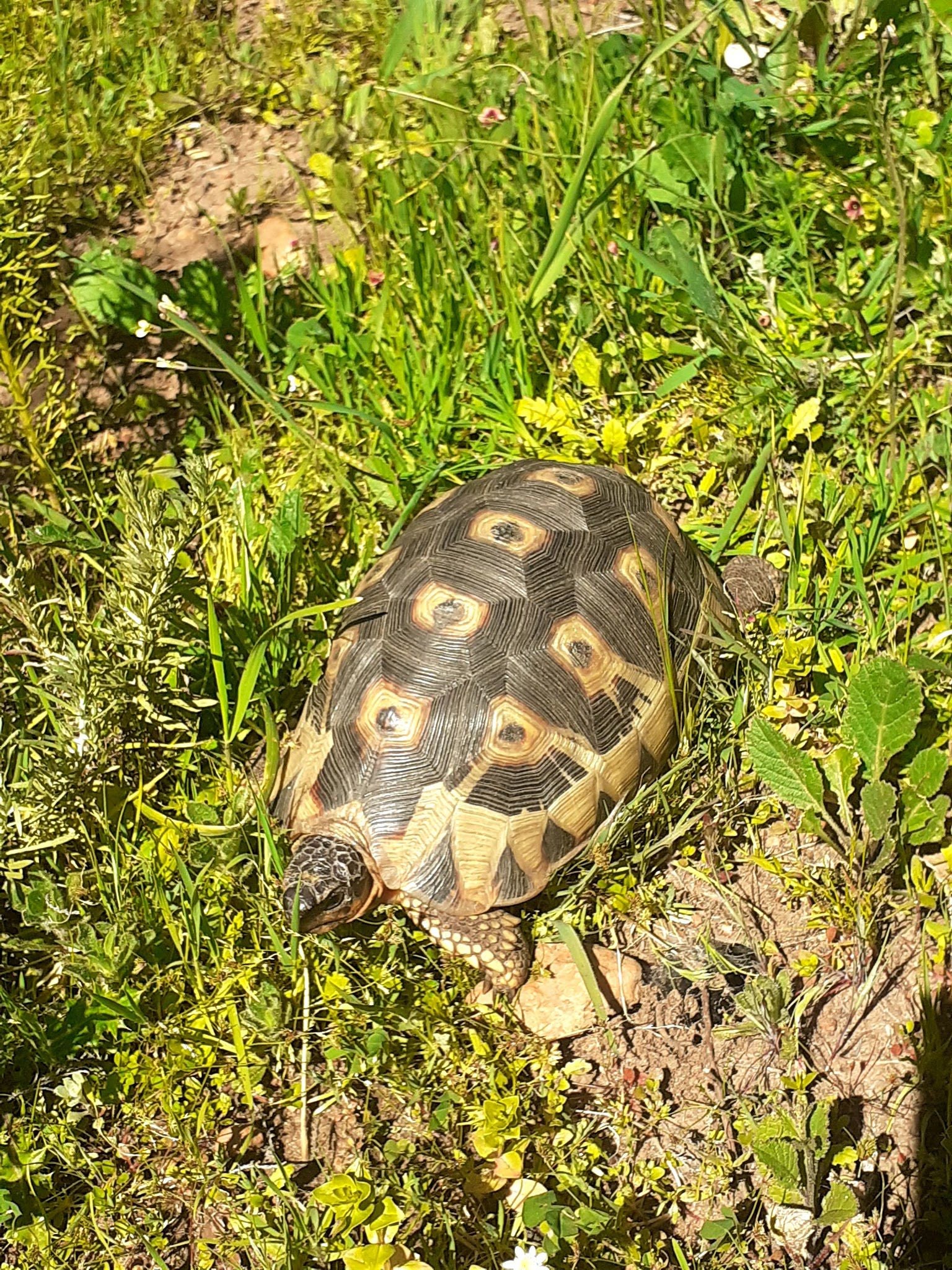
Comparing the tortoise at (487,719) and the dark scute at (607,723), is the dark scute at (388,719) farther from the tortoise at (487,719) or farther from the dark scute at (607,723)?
the dark scute at (607,723)

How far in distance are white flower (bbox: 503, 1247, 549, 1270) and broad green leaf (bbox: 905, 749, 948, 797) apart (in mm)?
1411

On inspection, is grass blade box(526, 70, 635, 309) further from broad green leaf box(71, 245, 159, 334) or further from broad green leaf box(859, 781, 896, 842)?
broad green leaf box(859, 781, 896, 842)

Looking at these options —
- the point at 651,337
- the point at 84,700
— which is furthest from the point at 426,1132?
the point at 651,337

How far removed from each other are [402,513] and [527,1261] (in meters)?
2.13

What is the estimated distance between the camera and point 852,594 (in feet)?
10.8

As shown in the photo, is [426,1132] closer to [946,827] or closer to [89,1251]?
[89,1251]

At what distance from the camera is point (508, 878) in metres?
2.70

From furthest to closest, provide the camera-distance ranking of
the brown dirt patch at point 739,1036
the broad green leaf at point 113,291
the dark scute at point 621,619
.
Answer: the broad green leaf at point 113,291
the dark scute at point 621,619
the brown dirt patch at point 739,1036

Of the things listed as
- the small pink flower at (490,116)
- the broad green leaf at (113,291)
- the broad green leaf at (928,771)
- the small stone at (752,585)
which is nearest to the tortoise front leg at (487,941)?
the broad green leaf at (928,771)

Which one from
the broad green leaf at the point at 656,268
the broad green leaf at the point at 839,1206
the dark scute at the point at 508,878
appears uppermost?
the broad green leaf at the point at 656,268

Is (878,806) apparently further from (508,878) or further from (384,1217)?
(384,1217)

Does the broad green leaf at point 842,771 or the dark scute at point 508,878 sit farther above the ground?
the broad green leaf at point 842,771

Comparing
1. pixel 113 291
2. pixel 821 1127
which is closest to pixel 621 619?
pixel 821 1127

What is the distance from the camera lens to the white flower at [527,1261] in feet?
6.84
